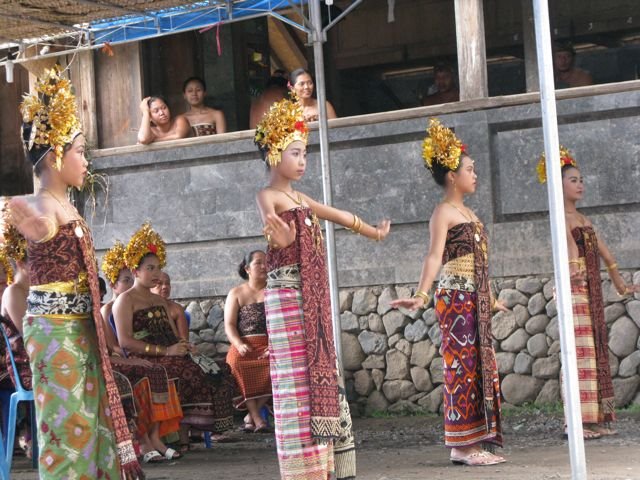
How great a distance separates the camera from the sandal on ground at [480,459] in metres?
7.01

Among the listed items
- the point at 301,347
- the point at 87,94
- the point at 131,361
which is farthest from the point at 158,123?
the point at 301,347

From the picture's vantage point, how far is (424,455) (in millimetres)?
7824

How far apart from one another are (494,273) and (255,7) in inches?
115

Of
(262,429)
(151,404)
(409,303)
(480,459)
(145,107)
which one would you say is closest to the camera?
(409,303)

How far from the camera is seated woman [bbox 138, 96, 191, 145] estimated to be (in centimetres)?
1090

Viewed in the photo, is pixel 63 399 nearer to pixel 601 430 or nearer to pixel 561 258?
pixel 561 258

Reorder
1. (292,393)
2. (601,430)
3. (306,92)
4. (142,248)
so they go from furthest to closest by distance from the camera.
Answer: (306,92)
(142,248)
(601,430)
(292,393)

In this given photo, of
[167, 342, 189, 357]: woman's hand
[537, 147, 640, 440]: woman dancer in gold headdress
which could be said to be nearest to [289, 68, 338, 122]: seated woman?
[167, 342, 189, 357]: woman's hand

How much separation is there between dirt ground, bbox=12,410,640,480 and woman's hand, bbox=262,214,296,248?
1.61 m

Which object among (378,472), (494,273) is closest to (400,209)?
(494,273)

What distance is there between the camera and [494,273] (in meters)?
9.75

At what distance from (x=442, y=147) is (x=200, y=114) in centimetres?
413

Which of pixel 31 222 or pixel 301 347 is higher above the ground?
pixel 31 222

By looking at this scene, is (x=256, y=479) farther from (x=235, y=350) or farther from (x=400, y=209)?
(x=400, y=209)
